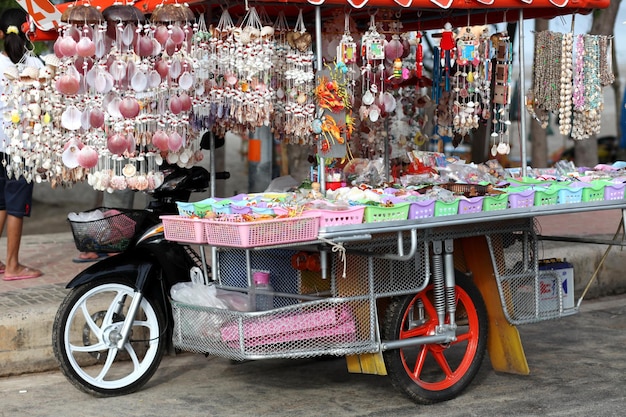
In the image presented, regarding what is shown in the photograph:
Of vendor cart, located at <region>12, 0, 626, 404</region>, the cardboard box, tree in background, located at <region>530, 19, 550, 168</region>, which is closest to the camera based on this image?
vendor cart, located at <region>12, 0, 626, 404</region>

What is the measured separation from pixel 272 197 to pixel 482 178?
1229mm

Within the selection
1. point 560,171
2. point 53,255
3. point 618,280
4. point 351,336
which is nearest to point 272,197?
point 351,336

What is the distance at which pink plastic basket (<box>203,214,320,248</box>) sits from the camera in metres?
3.89

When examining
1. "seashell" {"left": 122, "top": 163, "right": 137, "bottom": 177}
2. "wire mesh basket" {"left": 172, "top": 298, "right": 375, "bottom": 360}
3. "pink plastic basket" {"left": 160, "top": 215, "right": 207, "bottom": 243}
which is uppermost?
"seashell" {"left": 122, "top": 163, "right": 137, "bottom": 177}

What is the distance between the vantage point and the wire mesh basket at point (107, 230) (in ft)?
14.9

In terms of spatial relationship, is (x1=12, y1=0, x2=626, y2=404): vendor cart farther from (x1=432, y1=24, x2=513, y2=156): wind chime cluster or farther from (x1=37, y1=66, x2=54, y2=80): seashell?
(x1=37, y1=66, x2=54, y2=80): seashell

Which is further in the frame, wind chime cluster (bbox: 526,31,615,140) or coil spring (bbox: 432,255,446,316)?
wind chime cluster (bbox: 526,31,615,140)

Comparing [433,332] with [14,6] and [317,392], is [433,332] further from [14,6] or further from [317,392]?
[14,6]

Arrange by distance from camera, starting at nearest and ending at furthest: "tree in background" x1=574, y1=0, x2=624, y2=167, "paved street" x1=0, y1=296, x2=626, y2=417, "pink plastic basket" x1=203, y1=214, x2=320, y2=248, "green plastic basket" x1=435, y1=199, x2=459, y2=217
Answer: "pink plastic basket" x1=203, y1=214, x2=320, y2=248
"green plastic basket" x1=435, y1=199, x2=459, y2=217
"paved street" x1=0, y1=296, x2=626, y2=417
"tree in background" x1=574, y1=0, x2=624, y2=167

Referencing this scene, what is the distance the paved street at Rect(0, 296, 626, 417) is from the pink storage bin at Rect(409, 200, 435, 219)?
0.93 m

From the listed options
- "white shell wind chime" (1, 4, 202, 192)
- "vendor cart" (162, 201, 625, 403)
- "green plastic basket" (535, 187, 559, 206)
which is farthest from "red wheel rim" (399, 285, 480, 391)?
"white shell wind chime" (1, 4, 202, 192)

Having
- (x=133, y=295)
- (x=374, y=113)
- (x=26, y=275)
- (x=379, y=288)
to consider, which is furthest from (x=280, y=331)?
(x=26, y=275)

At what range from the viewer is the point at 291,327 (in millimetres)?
4234

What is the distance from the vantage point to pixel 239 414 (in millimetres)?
4473
